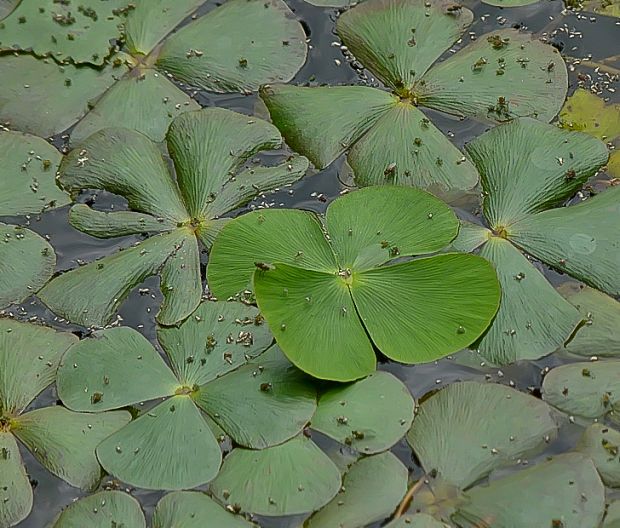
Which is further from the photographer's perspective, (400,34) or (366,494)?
(400,34)

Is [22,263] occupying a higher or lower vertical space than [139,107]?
lower

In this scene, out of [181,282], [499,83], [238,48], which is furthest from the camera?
[238,48]

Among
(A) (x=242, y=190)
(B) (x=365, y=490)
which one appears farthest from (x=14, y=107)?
(B) (x=365, y=490)

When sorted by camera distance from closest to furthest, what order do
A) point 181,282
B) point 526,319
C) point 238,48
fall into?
point 526,319 < point 181,282 < point 238,48

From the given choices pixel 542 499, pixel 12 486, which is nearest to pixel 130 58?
pixel 12 486

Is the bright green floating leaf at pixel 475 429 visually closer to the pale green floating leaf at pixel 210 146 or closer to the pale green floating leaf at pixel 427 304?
the pale green floating leaf at pixel 427 304

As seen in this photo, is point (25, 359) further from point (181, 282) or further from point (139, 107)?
point (139, 107)
